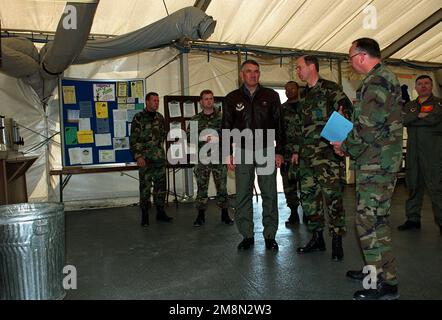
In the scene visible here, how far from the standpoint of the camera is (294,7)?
16.3ft

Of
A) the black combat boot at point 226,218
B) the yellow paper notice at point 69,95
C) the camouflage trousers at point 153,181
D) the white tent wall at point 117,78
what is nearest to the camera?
the black combat boot at point 226,218

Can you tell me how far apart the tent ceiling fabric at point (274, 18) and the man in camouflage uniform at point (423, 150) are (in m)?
2.16

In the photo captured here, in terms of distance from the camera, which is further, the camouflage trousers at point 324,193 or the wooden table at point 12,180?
the wooden table at point 12,180

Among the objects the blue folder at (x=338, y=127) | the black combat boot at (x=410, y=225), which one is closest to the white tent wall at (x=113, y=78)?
the black combat boot at (x=410, y=225)

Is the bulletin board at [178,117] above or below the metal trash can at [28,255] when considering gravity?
above

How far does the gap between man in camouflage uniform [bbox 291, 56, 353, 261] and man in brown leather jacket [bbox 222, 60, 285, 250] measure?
0.26 m

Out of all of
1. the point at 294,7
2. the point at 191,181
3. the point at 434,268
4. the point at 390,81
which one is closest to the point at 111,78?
the point at 191,181

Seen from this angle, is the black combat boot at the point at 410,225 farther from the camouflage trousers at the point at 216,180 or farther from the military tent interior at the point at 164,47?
the military tent interior at the point at 164,47

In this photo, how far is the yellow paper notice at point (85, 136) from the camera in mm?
5211

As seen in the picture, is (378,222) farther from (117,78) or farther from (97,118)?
(117,78)

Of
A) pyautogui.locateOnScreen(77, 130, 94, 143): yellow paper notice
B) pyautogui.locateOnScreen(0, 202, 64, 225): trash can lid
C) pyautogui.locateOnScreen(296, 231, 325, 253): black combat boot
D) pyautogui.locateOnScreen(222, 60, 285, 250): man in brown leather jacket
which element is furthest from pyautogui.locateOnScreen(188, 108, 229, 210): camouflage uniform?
pyautogui.locateOnScreen(0, 202, 64, 225): trash can lid

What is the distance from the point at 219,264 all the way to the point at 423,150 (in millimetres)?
2364
